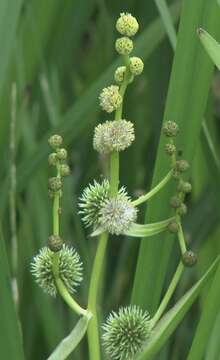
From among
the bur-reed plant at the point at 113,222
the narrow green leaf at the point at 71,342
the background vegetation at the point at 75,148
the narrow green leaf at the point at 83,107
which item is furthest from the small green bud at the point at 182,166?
the narrow green leaf at the point at 83,107

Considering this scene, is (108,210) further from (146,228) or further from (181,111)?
(181,111)

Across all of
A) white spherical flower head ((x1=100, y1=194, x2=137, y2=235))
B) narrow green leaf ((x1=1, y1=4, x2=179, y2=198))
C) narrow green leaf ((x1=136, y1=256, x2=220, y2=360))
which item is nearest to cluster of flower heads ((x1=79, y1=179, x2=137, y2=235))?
white spherical flower head ((x1=100, y1=194, x2=137, y2=235))

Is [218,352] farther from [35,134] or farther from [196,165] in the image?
[35,134]

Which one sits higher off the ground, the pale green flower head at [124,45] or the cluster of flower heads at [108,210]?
the pale green flower head at [124,45]

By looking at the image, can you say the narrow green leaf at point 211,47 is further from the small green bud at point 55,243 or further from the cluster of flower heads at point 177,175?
the small green bud at point 55,243

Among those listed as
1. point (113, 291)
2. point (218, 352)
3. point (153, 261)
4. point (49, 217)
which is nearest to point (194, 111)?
point (153, 261)

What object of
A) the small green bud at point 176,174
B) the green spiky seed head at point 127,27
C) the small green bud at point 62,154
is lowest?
the small green bud at point 176,174
